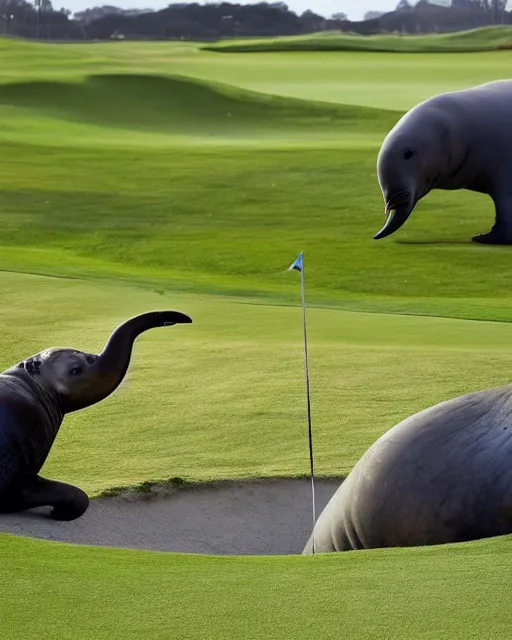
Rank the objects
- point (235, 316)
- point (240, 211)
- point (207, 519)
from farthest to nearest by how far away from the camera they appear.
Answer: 1. point (240, 211)
2. point (235, 316)
3. point (207, 519)

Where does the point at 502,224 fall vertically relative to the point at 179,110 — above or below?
above

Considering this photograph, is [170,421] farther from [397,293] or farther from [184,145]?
[184,145]

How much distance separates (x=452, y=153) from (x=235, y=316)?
21.7 ft

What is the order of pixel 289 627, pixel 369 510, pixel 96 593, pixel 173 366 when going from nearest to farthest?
1. pixel 289 627
2. pixel 96 593
3. pixel 369 510
4. pixel 173 366

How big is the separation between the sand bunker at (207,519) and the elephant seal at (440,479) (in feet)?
5.14

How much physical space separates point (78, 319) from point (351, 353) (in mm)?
2622

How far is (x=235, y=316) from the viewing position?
12.8 meters

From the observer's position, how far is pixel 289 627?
4.04m

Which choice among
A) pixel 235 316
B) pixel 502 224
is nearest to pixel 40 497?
pixel 235 316

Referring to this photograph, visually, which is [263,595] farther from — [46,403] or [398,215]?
[398,215]

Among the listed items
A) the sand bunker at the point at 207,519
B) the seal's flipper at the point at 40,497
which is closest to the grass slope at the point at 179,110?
the sand bunker at the point at 207,519

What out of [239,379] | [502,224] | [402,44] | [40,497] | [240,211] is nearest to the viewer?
[40,497]

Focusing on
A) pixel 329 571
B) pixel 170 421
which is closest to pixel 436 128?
pixel 170 421

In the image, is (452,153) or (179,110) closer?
(452,153)
